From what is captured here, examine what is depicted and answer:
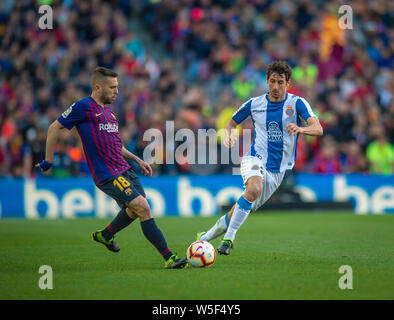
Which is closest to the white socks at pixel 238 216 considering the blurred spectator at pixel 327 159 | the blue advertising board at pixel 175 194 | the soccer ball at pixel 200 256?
the soccer ball at pixel 200 256

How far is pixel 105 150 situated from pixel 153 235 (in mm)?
1151

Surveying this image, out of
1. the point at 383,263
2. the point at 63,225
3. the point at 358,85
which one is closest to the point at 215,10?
the point at 358,85

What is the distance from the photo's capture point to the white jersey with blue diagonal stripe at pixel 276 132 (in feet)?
27.5

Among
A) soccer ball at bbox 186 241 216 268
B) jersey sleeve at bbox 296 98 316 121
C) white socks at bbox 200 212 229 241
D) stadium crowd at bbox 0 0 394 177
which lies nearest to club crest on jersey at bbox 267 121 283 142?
jersey sleeve at bbox 296 98 316 121

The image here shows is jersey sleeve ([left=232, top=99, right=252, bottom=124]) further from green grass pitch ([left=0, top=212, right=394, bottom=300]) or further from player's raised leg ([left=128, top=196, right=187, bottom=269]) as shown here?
player's raised leg ([left=128, top=196, right=187, bottom=269])

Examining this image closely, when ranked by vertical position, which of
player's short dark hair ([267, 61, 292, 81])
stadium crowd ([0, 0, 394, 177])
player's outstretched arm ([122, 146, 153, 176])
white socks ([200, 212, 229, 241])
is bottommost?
white socks ([200, 212, 229, 241])

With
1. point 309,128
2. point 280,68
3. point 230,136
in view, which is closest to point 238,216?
point 230,136

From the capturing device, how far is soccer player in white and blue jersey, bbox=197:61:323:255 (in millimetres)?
8117

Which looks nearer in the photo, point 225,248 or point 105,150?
point 105,150

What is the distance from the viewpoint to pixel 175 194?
16203 mm

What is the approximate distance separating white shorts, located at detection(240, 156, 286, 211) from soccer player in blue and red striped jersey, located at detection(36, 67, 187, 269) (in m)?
1.44

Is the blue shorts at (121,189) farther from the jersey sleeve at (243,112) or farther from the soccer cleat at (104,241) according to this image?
the jersey sleeve at (243,112)

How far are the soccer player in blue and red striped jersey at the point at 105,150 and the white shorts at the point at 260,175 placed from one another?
1.44 metres

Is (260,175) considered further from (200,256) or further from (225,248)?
(200,256)
